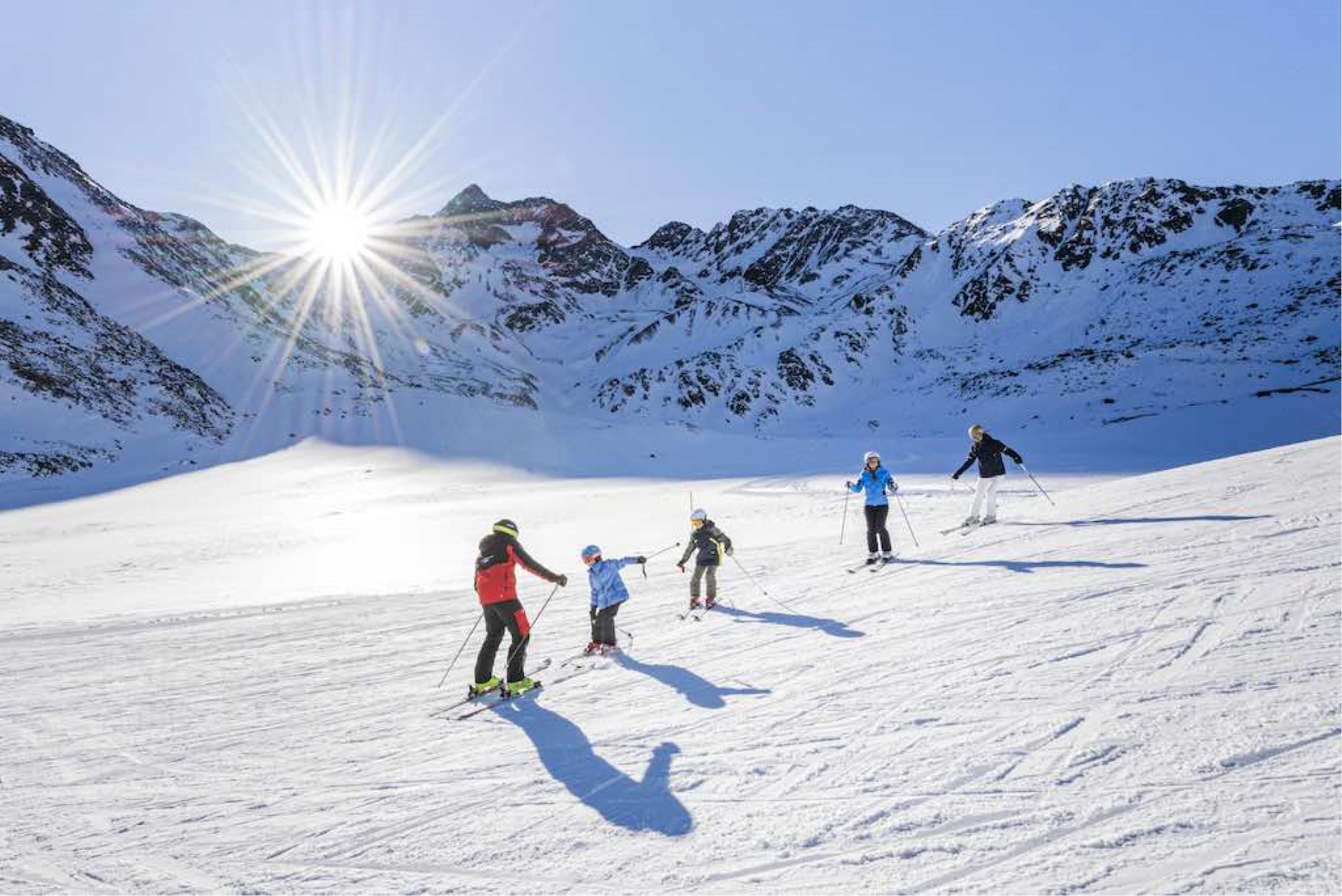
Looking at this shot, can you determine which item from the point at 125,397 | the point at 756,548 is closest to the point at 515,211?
the point at 125,397

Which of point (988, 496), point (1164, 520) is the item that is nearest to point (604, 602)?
point (988, 496)

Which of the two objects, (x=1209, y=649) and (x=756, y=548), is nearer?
(x=1209, y=649)

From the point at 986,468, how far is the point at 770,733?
9.75 metres

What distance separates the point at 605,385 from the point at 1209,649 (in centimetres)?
10057

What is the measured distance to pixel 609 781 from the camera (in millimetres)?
4957

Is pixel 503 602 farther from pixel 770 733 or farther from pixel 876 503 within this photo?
pixel 876 503

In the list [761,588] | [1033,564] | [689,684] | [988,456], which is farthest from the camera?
[988,456]

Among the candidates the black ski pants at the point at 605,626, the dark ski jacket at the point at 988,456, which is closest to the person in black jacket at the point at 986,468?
the dark ski jacket at the point at 988,456

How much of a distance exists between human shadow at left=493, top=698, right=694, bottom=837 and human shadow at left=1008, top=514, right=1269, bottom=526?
32.0ft

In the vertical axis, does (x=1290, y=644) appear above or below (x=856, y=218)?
below

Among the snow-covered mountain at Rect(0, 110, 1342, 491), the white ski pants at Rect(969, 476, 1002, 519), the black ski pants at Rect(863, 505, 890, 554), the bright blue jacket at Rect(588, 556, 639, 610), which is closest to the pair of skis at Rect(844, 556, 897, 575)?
the black ski pants at Rect(863, 505, 890, 554)

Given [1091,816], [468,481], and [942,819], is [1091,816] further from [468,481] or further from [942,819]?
[468,481]

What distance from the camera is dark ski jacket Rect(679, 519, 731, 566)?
1012 centimetres

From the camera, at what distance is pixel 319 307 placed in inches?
4119
